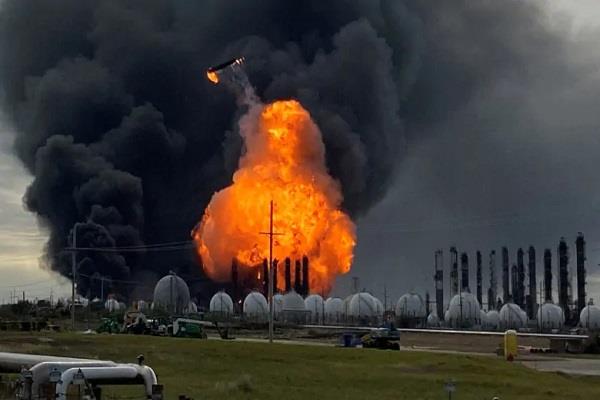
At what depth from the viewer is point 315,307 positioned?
463 feet

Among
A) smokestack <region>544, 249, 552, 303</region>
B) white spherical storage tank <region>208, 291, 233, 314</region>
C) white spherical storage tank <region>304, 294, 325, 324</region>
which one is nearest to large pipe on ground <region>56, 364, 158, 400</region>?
white spherical storage tank <region>304, 294, 325, 324</region>

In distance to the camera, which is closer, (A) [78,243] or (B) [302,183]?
(B) [302,183]

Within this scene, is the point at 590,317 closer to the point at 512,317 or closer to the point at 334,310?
the point at 512,317

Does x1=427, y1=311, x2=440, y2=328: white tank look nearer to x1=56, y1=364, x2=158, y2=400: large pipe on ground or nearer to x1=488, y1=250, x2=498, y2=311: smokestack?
x1=488, y1=250, x2=498, y2=311: smokestack

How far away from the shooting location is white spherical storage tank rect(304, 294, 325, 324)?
451ft

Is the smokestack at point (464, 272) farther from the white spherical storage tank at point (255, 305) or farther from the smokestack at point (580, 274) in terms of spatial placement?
the white spherical storage tank at point (255, 305)

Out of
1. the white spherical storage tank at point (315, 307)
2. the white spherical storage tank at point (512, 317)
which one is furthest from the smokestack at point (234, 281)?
the white spherical storage tank at point (512, 317)

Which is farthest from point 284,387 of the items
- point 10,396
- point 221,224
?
point 221,224

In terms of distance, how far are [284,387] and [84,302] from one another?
10647 centimetres

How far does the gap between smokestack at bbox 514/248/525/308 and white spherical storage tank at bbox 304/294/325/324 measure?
112 ft

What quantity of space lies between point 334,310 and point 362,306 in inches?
190

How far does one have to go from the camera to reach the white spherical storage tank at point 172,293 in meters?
135

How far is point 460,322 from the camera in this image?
468 feet

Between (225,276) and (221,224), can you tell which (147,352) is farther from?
(225,276)
